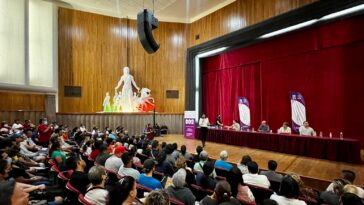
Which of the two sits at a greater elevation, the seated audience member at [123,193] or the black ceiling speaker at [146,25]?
the black ceiling speaker at [146,25]

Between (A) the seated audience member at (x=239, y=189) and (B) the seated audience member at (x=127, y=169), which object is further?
(B) the seated audience member at (x=127, y=169)

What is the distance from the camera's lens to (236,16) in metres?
11.0

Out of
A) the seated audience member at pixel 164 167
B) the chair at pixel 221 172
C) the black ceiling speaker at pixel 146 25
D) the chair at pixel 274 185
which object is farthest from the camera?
the black ceiling speaker at pixel 146 25

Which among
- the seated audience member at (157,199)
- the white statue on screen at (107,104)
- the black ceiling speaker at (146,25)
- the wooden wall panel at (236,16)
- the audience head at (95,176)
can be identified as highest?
the wooden wall panel at (236,16)

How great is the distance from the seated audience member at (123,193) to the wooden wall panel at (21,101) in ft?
37.8

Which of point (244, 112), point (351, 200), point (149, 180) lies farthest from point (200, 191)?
point (244, 112)

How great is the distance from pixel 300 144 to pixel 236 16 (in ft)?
19.2

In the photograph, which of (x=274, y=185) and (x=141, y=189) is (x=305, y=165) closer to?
(x=274, y=185)

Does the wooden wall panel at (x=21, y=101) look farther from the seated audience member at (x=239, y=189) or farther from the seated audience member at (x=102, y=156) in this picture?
the seated audience member at (x=239, y=189)

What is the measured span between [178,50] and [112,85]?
400 centimetres

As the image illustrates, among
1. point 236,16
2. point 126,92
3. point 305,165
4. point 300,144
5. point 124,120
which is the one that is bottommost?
point 305,165

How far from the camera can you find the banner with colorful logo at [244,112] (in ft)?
38.0

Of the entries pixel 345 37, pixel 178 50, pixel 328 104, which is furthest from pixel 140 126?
pixel 345 37

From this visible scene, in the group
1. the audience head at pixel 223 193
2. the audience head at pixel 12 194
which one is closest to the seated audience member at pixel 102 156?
the audience head at pixel 223 193
